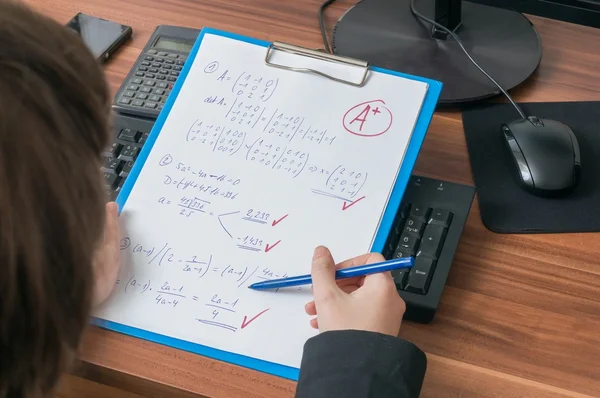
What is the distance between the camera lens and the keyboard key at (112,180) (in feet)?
2.21

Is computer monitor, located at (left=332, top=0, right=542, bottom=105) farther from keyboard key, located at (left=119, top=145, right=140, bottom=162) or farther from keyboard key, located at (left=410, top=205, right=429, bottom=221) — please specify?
keyboard key, located at (left=119, top=145, right=140, bottom=162)

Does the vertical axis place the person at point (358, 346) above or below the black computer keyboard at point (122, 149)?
below

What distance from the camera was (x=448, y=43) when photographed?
82 cm

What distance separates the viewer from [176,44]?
0.81 m

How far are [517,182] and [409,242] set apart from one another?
15 cm

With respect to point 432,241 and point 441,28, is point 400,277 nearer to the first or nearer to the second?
point 432,241

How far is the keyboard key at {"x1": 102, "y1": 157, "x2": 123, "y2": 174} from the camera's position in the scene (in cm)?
68

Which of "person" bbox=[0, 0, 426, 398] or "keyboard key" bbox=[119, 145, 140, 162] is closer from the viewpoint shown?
"person" bbox=[0, 0, 426, 398]

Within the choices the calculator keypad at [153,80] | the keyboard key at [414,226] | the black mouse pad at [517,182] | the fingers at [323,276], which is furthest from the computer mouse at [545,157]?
the calculator keypad at [153,80]

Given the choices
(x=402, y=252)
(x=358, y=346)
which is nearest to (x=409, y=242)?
(x=402, y=252)

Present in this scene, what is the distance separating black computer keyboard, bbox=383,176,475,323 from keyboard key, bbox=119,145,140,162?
0.25 m

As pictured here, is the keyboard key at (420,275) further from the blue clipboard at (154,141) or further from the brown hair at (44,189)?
the brown hair at (44,189)

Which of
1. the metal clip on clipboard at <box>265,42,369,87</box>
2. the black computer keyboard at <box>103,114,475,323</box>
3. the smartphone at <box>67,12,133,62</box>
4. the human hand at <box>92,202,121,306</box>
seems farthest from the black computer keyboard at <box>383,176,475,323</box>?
the smartphone at <box>67,12,133,62</box>

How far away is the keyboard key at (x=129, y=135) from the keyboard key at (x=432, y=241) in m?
0.29
